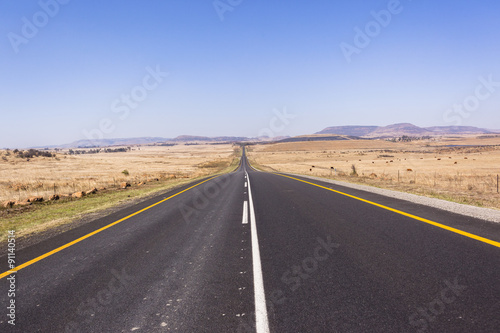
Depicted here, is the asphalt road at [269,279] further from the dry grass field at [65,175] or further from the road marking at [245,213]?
the dry grass field at [65,175]

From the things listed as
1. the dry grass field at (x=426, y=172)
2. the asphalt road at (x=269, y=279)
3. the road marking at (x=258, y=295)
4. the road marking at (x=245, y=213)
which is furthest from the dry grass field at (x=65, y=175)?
the dry grass field at (x=426, y=172)

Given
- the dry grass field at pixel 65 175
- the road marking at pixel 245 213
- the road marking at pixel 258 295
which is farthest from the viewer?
the dry grass field at pixel 65 175

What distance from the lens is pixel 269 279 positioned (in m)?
4.14

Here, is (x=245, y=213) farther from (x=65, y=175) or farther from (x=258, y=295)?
(x=65, y=175)

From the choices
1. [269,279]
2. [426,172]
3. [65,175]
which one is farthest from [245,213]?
[65,175]

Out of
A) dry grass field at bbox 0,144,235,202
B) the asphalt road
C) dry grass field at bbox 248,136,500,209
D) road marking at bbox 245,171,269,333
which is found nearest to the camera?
road marking at bbox 245,171,269,333

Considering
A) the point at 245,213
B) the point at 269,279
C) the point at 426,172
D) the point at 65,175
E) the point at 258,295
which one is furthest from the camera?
the point at 65,175

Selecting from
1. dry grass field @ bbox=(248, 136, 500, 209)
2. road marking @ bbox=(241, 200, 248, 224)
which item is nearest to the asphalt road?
road marking @ bbox=(241, 200, 248, 224)

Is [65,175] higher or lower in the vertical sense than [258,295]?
lower

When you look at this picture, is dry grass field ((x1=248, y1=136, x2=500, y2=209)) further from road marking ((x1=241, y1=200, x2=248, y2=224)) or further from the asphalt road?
road marking ((x1=241, y1=200, x2=248, y2=224))

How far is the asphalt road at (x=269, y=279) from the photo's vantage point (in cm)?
312

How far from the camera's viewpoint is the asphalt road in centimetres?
312

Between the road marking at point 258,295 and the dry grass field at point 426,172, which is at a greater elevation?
the road marking at point 258,295

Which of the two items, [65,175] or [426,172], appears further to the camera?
[65,175]
